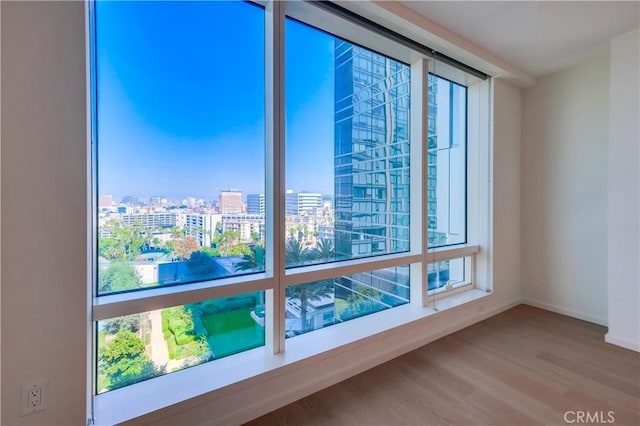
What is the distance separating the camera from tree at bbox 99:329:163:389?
4.74 ft

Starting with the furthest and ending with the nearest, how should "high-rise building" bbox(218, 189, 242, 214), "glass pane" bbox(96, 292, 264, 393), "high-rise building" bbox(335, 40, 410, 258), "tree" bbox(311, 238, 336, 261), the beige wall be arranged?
the beige wall, "high-rise building" bbox(335, 40, 410, 258), "tree" bbox(311, 238, 336, 261), "high-rise building" bbox(218, 189, 242, 214), "glass pane" bbox(96, 292, 264, 393)

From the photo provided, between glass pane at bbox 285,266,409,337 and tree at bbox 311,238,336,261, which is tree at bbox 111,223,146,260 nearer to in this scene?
glass pane at bbox 285,266,409,337

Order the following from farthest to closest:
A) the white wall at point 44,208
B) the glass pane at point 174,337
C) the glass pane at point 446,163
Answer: the glass pane at point 446,163 < the glass pane at point 174,337 < the white wall at point 44,208

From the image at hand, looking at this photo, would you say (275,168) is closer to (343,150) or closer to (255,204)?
(255,204)

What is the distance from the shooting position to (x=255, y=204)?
1807 millimetres

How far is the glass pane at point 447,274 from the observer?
109 inches

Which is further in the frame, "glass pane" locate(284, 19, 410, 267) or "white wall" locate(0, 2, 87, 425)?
"glass pane" locate(284, 19, 410, 267)

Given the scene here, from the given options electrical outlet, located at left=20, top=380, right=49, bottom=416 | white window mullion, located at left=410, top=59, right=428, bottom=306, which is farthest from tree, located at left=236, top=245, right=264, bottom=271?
white window mullion, located at left=410, top=59, right=428, bottom=306

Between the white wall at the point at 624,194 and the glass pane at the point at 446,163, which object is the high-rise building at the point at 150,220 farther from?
the white wall at the point at 624,194

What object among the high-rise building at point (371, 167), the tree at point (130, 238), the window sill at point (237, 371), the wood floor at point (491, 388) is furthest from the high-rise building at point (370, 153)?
the tree at point (130, 238)

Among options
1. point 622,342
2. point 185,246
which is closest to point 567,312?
point 622,342

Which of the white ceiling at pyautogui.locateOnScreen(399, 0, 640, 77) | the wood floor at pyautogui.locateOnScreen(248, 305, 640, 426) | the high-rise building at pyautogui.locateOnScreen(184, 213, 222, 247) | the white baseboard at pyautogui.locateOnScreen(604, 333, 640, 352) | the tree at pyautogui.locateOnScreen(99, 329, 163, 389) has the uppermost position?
the white ceiling at pyautogui.locateOnScreen(399, 0, 640, 77)

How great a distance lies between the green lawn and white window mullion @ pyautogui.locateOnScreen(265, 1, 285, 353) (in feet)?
Answer: 0.41

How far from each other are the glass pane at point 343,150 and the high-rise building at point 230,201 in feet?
1.13
